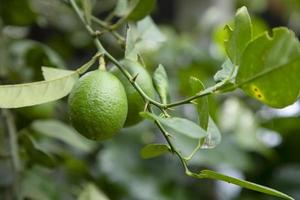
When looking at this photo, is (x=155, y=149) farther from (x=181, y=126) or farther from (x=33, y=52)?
(x=33, y=52)

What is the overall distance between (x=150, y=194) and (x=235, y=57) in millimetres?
775

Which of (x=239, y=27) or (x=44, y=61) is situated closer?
(x=239, y=27)

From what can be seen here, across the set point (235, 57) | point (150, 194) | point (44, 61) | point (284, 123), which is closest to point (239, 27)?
point (235, 57)

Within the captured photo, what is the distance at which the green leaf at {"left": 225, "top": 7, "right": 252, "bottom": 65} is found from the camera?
571 mm

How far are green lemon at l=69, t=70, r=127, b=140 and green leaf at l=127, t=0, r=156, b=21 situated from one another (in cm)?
20

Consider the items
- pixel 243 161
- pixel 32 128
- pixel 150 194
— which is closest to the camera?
pixel 32 128

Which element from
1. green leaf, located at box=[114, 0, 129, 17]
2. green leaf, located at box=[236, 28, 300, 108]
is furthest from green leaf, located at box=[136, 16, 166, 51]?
green leaf, located at box=[236, 28, 300, 108]

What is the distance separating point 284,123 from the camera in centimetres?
144

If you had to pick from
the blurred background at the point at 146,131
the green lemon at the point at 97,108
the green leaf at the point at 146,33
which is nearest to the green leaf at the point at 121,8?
the green leaf at the point at 146,33

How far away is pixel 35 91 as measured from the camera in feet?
1.97

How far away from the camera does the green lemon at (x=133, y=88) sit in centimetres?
63

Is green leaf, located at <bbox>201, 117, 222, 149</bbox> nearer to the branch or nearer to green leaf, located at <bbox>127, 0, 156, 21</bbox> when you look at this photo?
green leaf, located at <bbox>127, 0, 156, 21</bbox>

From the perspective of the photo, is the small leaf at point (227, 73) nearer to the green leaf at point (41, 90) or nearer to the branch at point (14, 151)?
the green leaf at point (41, 90)

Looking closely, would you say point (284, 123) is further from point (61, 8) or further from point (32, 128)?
point (32, 128)
